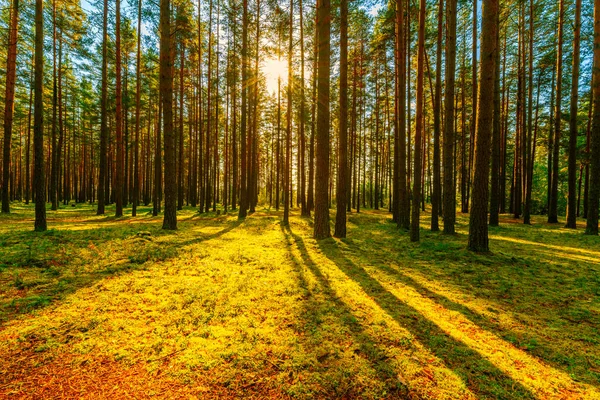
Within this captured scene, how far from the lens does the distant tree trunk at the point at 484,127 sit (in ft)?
21.3

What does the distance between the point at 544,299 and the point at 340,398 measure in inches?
178

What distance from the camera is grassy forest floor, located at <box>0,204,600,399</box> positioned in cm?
216

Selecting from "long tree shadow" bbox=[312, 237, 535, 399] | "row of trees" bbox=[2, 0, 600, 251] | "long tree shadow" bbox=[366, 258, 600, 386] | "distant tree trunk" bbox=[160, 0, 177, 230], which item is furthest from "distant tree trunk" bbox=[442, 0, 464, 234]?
"distant tree trunk" bbox=[160, 0, 177, 230]

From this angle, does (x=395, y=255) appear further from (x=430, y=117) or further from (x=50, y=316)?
(x=430, y=117)

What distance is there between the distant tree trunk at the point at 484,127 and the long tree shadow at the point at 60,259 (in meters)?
8.33

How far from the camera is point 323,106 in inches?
327

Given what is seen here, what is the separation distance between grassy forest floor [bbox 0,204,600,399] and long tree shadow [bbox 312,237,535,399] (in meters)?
0.02

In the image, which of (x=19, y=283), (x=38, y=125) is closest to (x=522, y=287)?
(x=19, y=283)

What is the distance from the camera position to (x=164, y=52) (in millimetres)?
9617

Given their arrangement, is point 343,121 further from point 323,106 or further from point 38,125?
point 38,125

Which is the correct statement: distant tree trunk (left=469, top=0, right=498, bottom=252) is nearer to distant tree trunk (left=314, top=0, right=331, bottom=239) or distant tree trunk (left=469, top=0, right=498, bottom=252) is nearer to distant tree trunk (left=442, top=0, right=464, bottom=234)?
distant tree trunk (left=442, top=0, right=464, bottom=234)

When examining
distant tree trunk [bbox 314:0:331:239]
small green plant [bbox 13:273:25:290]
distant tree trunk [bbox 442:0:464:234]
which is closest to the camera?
small green plant [bbox 13:273:25:290]

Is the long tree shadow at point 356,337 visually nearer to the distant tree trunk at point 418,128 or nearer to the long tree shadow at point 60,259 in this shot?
the long tree shadow at point 60,259

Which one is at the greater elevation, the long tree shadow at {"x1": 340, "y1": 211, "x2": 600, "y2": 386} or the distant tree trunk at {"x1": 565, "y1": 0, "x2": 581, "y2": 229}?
the distant tree trunk at {"x1": 565, "y1": 0, "x2": 581, "y2": 229}
